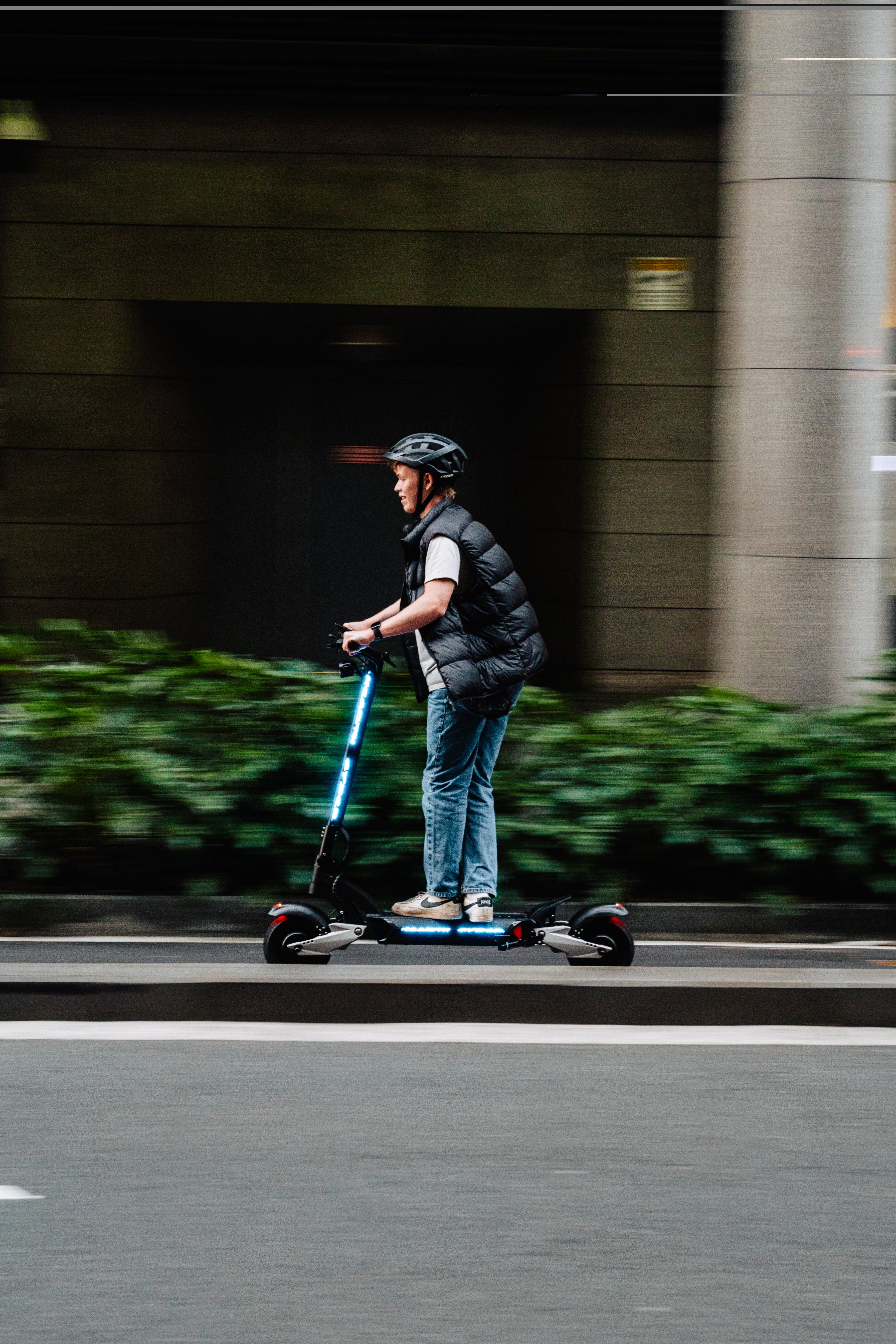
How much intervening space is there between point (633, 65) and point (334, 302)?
2386 millimetres

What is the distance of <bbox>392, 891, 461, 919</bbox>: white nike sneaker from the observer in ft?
17.3

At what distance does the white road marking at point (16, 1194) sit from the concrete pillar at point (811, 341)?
415 centimetres

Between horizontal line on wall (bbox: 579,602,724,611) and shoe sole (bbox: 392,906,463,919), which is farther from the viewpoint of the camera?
horizontal line on wall (bbox: 579,602,724,611)

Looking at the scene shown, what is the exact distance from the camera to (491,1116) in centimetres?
432

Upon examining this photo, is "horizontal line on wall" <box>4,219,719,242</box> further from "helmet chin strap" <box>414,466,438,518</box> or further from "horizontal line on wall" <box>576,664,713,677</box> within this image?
"helmet chin strap" <box>414,466,438,518</box>

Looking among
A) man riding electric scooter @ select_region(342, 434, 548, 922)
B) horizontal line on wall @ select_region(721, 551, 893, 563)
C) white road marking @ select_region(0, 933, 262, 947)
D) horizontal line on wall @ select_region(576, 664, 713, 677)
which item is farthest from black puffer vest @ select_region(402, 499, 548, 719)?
horizontal line on wall @ select_region(576, 664, 713, 677)

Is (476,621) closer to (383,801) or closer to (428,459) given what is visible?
(428,459)

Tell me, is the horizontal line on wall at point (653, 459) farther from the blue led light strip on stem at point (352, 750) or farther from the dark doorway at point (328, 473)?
the blue led light strip on stem at point (352, 750)

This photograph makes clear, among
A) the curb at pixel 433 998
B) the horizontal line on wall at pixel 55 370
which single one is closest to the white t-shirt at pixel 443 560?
the curb at pixel 433 998

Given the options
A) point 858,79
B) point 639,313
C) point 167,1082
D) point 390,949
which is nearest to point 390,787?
point 390,949

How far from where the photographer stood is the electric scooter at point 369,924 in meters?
5.16

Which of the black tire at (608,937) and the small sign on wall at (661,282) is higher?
the small sign on wall at (661,282)

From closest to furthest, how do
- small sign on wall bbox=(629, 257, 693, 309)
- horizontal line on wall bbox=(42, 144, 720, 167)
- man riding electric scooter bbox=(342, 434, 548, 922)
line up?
1. man riding electric scooter bbox=(342, 434, 548, 922)
2. horizontal line on wall bbox=(42, 144, 720, 167)
3. small sign on wall bbox=(629, 257, 693, 309)

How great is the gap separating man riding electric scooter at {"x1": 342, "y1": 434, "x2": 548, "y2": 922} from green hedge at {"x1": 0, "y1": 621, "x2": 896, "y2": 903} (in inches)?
26.6
